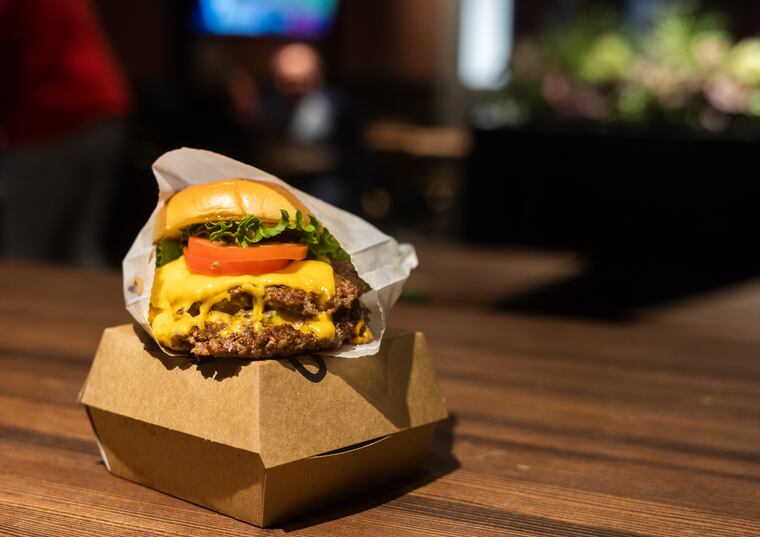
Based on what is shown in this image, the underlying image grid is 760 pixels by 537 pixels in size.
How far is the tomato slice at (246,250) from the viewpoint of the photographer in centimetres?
81

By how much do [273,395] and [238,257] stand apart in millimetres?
127

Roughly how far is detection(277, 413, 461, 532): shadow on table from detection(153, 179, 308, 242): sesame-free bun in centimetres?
27

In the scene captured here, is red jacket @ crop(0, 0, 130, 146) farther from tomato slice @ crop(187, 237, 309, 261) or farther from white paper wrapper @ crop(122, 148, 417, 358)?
tomato slice @ crop(187, 237, 309, 261)

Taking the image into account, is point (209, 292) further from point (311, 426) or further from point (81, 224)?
point (81, 224)

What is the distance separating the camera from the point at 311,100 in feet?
20.2

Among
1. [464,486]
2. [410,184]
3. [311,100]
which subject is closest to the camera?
[464,486]

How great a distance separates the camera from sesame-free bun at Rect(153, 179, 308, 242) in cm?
83

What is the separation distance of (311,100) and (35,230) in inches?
130

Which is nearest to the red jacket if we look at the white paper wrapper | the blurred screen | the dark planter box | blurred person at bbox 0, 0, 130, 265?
blurred person at bbox 0, 0, 130, 265

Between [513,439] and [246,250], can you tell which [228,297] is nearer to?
[246,250]

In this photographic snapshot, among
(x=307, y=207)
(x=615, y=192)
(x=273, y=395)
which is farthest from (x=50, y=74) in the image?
(x=273, y=395)

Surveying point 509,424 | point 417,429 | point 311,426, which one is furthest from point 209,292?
point 509,424

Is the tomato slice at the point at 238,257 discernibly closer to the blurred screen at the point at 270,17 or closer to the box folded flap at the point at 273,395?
the box folded flap at the point at 273,395

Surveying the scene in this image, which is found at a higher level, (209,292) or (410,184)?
(209,292)
